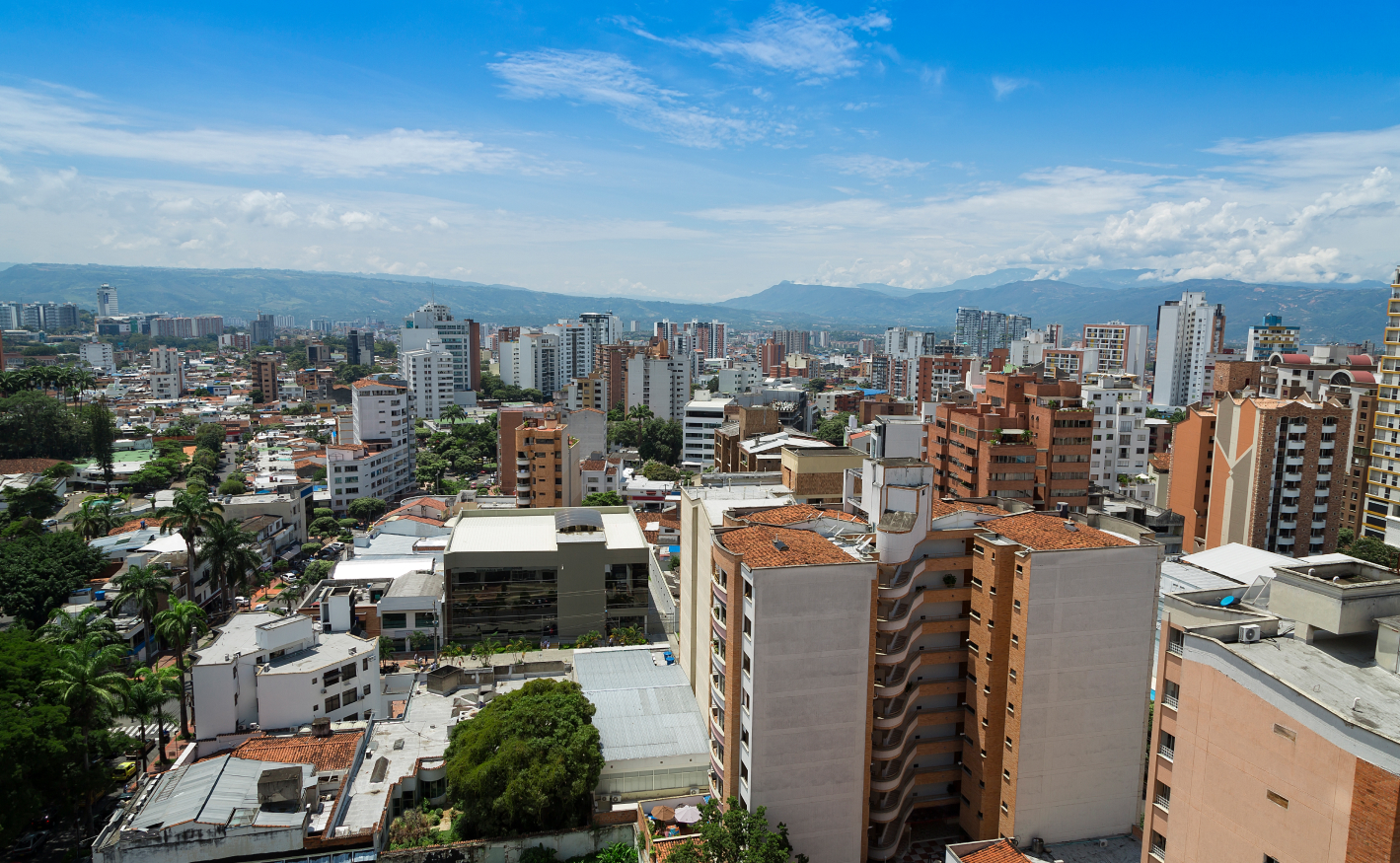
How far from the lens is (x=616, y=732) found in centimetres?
2188

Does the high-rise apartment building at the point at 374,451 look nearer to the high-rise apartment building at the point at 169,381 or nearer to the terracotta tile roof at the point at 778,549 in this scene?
the terracotta tile roof at the point at 778,549

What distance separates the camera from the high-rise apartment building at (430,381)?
306 ft

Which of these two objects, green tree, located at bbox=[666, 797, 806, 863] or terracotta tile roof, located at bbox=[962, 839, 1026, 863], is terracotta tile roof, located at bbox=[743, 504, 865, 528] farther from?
terracotta tile roof, located at bbox=[962, 839, 1026, 863]

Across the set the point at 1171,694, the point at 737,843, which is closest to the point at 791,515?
the point at 737,843

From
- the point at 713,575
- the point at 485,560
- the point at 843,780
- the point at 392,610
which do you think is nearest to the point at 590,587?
the point at 485,560

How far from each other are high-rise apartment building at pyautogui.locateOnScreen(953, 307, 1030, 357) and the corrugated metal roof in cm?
16027

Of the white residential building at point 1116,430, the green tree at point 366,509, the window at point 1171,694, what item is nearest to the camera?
the window at point 1171,694

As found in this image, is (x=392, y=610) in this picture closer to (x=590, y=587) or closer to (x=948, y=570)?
(x=590, y=587)

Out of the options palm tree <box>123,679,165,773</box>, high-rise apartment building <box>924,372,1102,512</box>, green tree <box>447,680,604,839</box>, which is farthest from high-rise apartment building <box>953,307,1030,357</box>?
palm tree <box>123,679,165,773</box>

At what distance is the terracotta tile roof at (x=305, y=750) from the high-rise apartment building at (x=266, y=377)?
9544 centimetres

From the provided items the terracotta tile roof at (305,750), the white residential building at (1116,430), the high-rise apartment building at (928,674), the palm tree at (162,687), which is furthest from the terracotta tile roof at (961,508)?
the white residential building at (1116,430)

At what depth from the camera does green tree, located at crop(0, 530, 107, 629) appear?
31.5m

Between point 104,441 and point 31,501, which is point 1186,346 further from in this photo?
point 31,501

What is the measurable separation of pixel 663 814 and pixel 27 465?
56.0m
